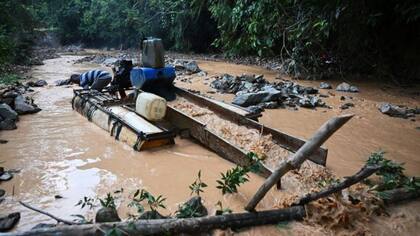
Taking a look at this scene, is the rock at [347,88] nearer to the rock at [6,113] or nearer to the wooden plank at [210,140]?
the wooden plank at [210,140]

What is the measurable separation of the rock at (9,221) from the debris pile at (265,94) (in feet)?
14.4

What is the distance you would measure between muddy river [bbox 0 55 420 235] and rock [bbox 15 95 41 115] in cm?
18

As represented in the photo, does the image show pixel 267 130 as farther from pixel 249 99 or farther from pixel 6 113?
pixel 6 113

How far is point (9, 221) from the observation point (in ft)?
10.8

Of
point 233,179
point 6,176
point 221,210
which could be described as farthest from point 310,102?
point 6,176

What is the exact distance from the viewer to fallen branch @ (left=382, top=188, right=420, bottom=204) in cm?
352

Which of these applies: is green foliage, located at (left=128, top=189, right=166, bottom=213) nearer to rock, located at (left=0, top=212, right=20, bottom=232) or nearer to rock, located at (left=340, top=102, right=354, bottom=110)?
rock, located at (left=0, top=212, right=20, bottom=232)

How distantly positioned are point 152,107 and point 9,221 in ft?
8.76

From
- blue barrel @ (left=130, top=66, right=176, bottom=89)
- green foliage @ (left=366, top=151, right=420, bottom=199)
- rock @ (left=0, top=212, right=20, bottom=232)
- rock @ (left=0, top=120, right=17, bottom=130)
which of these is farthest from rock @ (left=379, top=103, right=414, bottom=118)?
rock @ (left=0, top=120, right=17, bottom=130)

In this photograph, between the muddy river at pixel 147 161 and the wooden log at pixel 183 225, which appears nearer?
the wooden log at pixel 183 225

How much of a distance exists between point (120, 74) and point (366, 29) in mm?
7360

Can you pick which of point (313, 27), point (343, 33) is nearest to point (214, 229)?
point (313, 27)

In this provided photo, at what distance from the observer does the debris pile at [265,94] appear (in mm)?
7324

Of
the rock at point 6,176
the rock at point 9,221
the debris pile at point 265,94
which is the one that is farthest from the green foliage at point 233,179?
the debris pile at point 265,94
